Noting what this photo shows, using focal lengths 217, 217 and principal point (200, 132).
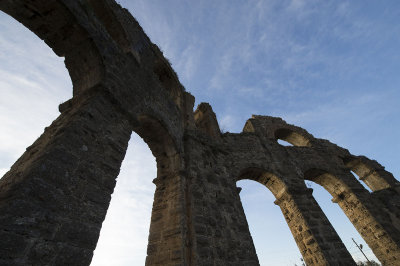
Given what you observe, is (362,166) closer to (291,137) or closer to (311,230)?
(291,137)

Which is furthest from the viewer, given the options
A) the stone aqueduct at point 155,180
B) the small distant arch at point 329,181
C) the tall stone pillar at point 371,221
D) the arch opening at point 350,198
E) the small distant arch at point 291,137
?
the small distant arch at point 291,137

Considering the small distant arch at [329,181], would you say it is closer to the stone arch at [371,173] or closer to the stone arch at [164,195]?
the stone arch at [371,173]

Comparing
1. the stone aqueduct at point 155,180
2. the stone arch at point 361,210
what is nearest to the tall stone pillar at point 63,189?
the stone aqueduct at point 155,180

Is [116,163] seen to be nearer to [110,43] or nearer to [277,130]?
[110,43]

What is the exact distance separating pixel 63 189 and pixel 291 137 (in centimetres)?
1083

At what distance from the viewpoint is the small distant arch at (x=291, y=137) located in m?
10.5

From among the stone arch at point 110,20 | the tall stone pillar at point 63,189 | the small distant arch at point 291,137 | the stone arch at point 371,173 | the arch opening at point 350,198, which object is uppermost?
the small distant arch at point 291,137

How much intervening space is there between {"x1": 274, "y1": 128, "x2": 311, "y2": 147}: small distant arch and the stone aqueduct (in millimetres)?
1571

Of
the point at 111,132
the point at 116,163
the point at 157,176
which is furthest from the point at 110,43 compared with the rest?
the point at 157,176

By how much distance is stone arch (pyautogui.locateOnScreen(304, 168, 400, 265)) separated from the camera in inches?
252

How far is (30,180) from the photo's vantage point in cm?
199

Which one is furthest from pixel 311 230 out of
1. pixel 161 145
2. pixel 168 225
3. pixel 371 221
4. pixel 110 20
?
pixel 110 20

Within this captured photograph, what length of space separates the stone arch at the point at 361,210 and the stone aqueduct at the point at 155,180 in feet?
0.11

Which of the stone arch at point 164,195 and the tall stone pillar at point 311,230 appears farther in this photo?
the tall stone pillar at point 311,230
